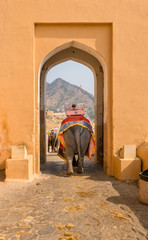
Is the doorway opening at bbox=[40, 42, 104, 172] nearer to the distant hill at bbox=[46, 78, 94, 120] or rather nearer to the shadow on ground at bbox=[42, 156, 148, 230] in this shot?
the shadow on ground at bbox=[42, 156, 148, 230]

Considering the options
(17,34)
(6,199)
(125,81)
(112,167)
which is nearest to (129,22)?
(125,81)

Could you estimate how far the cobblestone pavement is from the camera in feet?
8.96

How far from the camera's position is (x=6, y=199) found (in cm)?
400

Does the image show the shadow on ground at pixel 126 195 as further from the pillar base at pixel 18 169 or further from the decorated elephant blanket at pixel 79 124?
the pillar base at pixel 18 169

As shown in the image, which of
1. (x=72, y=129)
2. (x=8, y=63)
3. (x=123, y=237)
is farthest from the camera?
(x=72, y=129)

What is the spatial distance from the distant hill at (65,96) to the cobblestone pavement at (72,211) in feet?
364

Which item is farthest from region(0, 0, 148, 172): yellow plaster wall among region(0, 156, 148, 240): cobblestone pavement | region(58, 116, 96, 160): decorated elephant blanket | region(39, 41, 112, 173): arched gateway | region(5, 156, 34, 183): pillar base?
region(39, 41, 112, 173): arched gateway

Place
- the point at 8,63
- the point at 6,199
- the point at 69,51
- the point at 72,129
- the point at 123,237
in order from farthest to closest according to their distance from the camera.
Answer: the point at 69,51 < the point at 72,129 < the point at 8,63 < the point at 6,199 < the point at 123,237

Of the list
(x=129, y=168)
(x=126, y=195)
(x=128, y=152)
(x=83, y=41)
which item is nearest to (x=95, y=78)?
(x=83, y=41)

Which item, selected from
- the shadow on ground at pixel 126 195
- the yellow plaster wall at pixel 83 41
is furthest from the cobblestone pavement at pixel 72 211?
the yellow plaster wall at pixel 83 41

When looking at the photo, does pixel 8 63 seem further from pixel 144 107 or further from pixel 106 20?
pixel 144 107

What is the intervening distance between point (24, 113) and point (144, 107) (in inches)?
121

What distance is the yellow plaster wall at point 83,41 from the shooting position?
5.66 metres

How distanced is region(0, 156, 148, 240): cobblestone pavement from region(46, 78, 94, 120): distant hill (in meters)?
111
